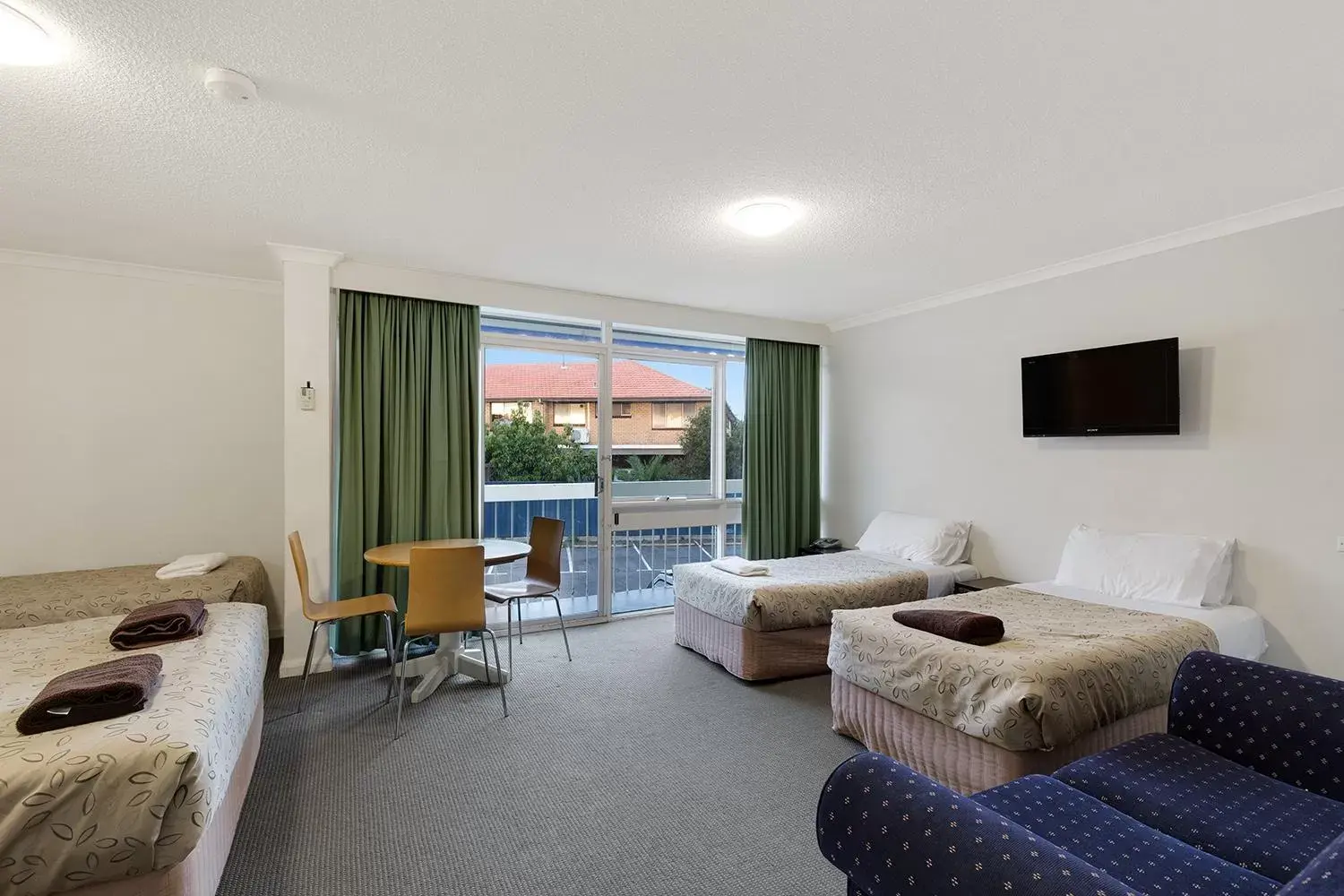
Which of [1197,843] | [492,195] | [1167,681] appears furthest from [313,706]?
[1167,681]

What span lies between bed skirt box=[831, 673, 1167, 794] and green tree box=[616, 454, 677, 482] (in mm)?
2622

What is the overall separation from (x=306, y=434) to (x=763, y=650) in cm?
301

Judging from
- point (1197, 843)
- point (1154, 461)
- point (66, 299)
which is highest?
point (66, 299)

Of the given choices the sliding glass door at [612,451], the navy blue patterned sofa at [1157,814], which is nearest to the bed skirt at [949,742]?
the navy blue patterned sofa at [1157,814]

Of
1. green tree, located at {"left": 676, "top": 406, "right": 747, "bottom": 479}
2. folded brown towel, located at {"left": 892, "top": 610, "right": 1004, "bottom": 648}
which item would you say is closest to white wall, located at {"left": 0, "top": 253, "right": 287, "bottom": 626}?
green tree, located at {"left": 676, "top": 406, "right": 747, "bottom": 479}

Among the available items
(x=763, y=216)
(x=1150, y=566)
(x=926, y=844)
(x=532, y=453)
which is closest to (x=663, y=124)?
(x=763, y=216)

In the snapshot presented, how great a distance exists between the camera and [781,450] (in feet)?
18.6

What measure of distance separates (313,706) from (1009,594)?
3.82 m

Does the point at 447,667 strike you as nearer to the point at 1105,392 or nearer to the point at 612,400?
the point at 612,400

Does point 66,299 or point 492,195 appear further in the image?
point 66,299

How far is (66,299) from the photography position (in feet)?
12.7

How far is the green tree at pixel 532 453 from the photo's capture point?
464 centimetres

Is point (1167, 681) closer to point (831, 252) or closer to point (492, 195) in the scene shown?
point (831, 252)

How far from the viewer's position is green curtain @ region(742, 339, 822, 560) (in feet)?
18.2
